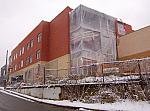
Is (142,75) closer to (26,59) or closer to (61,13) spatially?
(61,13)

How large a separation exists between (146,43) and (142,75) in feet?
47.6

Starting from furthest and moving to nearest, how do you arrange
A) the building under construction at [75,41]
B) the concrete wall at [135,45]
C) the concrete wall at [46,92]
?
the concrete wall at [135,45], the building under construction at [75,41], the concrete wall at [46,92]

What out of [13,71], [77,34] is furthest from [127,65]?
[13,71]

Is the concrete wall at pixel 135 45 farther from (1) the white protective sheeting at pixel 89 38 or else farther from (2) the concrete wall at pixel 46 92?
(2) the concrete wall at pixel 46 92

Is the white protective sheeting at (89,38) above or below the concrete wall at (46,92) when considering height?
above

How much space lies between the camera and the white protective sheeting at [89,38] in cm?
2536

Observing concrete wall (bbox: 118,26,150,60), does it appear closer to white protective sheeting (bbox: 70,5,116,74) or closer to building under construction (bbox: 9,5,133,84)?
building under construction (bbox: 9,5,133,84)

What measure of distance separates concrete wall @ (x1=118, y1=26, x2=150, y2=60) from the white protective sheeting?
49.1 inches

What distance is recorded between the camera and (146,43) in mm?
25547

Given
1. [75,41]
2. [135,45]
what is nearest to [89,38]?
[75,41]

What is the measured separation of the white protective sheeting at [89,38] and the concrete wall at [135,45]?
49.1 inches

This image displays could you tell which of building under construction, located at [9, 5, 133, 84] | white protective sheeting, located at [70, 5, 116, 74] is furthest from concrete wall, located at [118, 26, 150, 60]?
white protective sheeting, located at [70, 5, 116, 74]

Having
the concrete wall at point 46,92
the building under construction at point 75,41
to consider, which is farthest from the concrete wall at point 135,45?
the concrete wall at point 46,92

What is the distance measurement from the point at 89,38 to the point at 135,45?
6252 mm
